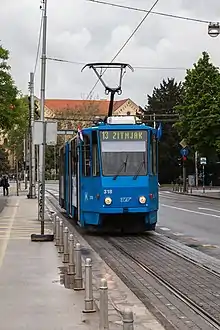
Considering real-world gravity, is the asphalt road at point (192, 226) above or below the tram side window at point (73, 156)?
below

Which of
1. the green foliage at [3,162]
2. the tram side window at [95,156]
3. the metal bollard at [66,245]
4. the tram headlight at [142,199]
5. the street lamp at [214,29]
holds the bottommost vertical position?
the metal bollard at [66,245]

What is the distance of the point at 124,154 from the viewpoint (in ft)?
66.8

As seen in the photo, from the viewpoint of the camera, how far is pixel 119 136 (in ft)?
67.2

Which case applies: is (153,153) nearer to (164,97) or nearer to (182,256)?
(182,256)

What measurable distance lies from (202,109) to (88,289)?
48.9 m

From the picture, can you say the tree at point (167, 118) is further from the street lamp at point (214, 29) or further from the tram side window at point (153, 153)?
the tram side window at point (153, 153)

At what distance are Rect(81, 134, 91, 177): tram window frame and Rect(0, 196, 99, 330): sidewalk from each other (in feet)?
11.1

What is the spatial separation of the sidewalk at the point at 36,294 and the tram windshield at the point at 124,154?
3.43 meters

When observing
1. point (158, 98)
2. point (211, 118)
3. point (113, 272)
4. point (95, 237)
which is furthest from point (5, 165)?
point (113, 272)

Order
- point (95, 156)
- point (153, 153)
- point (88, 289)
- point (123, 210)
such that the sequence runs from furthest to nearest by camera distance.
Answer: point (153, 153) < point (95, 156) < point (123, 210) < point (88, 289)

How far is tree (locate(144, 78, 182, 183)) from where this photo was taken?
90.5 metres

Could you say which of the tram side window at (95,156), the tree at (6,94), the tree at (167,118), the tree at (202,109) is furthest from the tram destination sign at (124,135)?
the tree at (167,118)

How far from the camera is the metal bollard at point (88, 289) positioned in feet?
28.5

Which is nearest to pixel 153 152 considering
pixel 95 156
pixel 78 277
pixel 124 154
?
pixel 124 154
